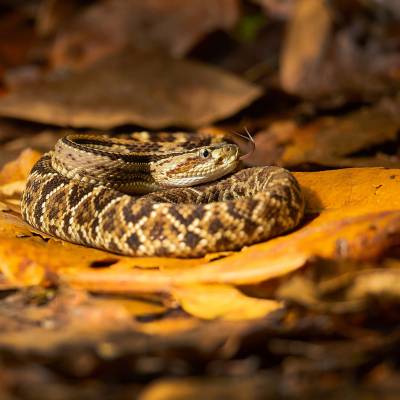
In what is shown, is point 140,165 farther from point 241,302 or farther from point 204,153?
point 241,302

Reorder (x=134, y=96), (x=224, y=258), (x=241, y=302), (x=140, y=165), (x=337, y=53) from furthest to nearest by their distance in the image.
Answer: (x=337, y=53), (x=134, y=96), (x=140, y=165), (x=224, y=258), (x=241, y=302)

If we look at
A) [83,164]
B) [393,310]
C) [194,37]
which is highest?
[194,37]

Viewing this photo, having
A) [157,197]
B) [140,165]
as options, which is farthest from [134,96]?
[157,197]

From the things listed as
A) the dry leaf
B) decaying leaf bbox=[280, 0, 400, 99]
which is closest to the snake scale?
the dry leaf

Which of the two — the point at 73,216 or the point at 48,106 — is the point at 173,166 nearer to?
the point at 73,216

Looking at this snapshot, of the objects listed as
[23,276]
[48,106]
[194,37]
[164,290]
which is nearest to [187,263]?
[164,290]
